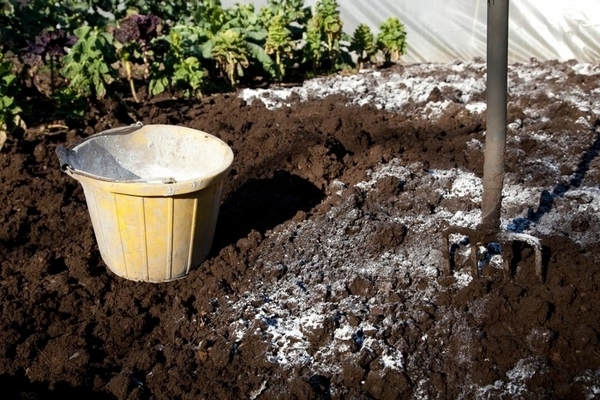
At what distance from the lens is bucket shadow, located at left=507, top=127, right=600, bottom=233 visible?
170 inches

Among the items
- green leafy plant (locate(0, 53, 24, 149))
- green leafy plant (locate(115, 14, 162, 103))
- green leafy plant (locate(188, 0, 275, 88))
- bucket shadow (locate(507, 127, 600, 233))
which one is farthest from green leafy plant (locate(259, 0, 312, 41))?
bucket shadow (locate(507, 127, 600, 233))

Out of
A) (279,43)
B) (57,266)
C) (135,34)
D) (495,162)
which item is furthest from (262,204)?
(279,43)

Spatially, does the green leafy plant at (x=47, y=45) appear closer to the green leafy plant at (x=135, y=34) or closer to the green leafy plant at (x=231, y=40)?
the green leafy plant at (x=135, y=34)

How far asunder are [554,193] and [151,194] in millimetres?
2710

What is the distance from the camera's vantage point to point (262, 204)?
4.70m

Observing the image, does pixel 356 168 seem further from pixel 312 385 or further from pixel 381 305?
pixel 312 385

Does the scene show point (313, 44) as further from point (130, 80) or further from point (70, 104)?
point (70, 104)

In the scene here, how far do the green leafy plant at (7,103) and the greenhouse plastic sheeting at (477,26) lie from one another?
4.24 metres

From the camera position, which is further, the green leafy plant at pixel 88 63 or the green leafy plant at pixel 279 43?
the green leafy plant at pixel 279 43

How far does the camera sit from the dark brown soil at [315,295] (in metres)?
3.21

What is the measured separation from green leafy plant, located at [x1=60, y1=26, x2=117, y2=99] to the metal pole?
329cm

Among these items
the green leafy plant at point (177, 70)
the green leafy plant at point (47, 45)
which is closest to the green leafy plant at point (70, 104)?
the green leafy plant at point (47, 45)

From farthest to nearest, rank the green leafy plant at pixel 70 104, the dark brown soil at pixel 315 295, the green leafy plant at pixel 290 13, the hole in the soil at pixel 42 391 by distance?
the green leafy plant at pixel 290 13
the green leafy plant at pixel 70 104
the dark brown soil at pixel 315 295
the hole in the soil at pixel 42 391

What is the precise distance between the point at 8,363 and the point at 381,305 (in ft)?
6.00
